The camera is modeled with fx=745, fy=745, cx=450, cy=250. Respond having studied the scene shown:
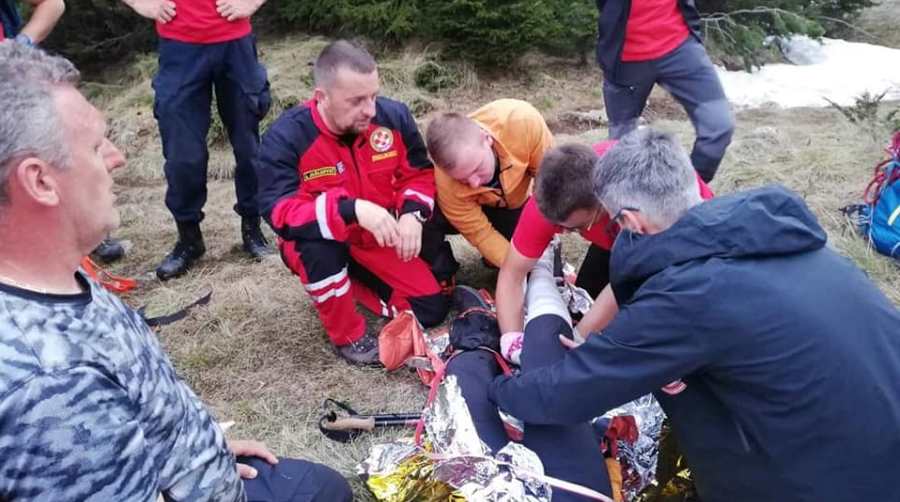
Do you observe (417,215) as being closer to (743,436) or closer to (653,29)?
(743,436)

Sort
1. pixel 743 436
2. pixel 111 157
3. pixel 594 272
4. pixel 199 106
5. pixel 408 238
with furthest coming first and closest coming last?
pixel 199 106, pixel 594 272, pixel 408 238, pixel 743 436, pixel 111 157

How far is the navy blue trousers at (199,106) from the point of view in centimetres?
374

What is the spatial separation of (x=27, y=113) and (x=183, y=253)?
2976 mm

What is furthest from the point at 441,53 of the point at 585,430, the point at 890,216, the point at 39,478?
the point at 39,478

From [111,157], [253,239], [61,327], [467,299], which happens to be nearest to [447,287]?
[467,299]

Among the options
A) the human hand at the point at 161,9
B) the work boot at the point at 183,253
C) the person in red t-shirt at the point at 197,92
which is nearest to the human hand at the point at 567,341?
the person in red t-shirt at the point at 197,92

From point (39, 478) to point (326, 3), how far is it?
23.2ft

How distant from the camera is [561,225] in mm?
2584

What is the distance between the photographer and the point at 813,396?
1671mm

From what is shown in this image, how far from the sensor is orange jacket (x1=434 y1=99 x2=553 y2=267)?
3.22 meters

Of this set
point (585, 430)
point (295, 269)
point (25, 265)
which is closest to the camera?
point (25, 265)

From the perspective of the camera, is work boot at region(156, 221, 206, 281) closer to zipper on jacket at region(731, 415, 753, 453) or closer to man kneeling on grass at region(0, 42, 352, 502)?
man kneeling on grass at region(0, 42, 352, 502)

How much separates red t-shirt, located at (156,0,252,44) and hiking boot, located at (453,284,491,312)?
69.1 inches

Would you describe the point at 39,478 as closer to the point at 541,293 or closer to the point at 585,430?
the point at 585,430
